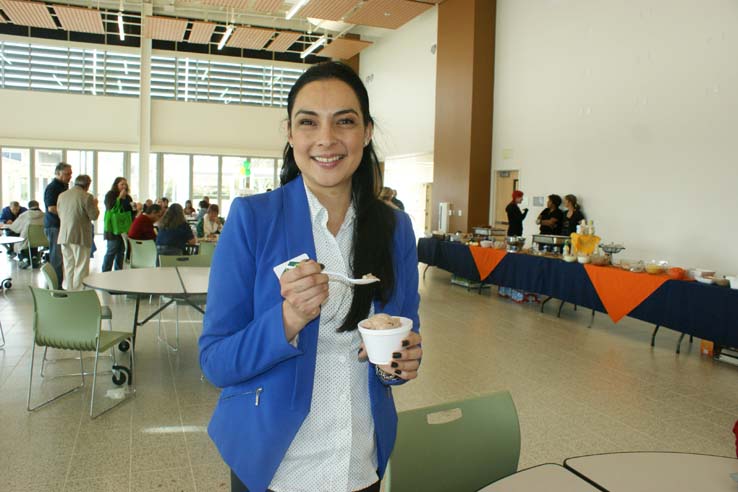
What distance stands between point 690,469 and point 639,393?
331 centimetres

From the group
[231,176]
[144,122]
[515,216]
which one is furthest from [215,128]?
[515,216]

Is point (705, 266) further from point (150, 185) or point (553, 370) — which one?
point (150, 185)

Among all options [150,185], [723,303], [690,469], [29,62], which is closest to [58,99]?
[29,62]

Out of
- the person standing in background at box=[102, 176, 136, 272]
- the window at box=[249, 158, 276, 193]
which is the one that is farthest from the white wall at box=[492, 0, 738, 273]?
the window at box=[249, 158, 276, 193]

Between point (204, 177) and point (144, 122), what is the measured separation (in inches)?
98.9

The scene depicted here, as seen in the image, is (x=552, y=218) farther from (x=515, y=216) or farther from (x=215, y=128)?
(x=215, y=128)

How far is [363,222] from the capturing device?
1.24 m

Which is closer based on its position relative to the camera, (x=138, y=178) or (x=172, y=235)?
(x=172, y=235)

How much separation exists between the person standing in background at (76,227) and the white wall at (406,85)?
710 cm

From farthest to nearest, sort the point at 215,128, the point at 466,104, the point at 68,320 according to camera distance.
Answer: the point at 215,128 < the point at 466,104 < the point at 68,320

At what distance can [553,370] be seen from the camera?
4879 millimetres

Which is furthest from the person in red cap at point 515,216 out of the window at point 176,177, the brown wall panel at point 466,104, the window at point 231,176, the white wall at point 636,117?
the window at point 176,177

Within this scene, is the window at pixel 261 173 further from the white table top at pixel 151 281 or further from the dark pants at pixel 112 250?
the white table top at pixel 151 281

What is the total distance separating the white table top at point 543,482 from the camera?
1259mm
